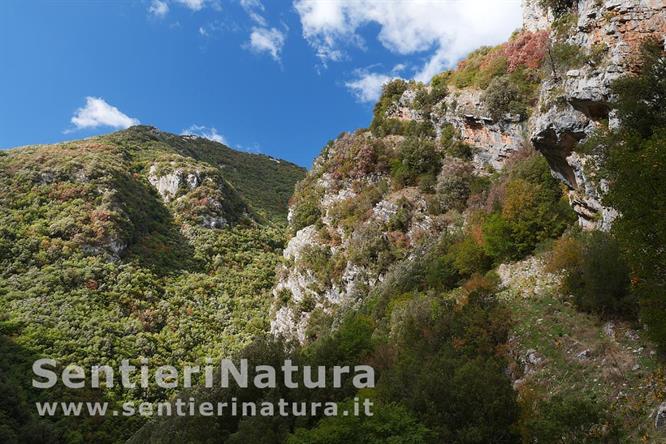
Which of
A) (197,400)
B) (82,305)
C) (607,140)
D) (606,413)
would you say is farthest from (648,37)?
(82,305)

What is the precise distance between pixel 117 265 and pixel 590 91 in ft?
186

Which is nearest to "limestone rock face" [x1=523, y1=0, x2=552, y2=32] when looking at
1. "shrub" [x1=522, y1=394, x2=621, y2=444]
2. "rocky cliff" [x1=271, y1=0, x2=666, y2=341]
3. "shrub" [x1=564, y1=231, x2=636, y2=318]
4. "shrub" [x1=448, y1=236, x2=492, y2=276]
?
"rocky cliff" [x1=271, y1=0, x2=666, y2=341]

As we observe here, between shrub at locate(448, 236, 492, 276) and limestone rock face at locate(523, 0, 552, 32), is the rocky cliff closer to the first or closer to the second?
limestone rock face at locate(523, 0, 552, 32)

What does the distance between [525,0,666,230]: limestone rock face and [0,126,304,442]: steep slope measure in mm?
37326

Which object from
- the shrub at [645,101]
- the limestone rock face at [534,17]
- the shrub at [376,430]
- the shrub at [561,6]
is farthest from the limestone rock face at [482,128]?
the shrub at [376,430]

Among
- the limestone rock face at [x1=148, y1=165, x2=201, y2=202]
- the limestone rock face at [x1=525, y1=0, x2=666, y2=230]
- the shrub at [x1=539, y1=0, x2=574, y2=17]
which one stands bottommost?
the limestone rock face at [x1=525, y1=0, x2=666, y2=230]

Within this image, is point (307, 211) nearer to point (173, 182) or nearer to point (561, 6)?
point (561, 6)

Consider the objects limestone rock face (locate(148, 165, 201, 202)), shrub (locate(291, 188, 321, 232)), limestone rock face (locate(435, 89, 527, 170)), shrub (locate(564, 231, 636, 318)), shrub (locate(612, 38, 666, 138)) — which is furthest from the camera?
limestone rock face (locate(148, 165, 201, 202))

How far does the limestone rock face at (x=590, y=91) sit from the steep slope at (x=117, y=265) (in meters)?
37.3

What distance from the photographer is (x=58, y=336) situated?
4266 centimetres

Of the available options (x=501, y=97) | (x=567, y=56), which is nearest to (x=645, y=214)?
(x=567, y=56)

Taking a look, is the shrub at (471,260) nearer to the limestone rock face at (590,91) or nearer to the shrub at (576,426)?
the limestone rock face at (590,91)

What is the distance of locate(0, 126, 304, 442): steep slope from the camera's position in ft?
137

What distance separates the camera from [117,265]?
5662 cm
